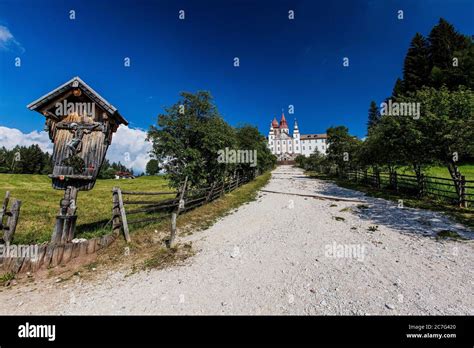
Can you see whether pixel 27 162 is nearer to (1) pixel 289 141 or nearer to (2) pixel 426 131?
(2) pixel 426 131

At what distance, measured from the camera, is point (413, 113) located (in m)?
12.3

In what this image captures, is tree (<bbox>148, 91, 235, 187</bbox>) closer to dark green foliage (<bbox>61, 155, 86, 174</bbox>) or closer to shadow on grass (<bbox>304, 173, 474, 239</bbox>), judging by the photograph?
dark green foliage (<bbox>61, 155, 86, 174</bbox>)

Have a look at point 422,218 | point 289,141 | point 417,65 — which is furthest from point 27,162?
point 289,141

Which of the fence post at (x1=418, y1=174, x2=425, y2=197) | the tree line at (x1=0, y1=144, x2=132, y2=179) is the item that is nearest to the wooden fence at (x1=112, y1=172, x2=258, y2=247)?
the fence post at (x1=418, y1=174, x2=425, y2=197)

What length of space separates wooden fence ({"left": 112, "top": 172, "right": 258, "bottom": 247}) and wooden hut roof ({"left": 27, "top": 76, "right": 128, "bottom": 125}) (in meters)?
2.43

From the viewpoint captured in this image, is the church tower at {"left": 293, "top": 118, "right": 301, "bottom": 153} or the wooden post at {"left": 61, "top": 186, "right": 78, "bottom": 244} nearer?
the wooden post at {"left": 61, "top": 186, "right": 78, "bottom": 244}

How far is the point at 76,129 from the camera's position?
493 cm

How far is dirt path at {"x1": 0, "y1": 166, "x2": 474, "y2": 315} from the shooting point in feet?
10.3

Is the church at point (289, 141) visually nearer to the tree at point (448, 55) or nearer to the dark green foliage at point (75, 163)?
the tree at point (448, 55)
